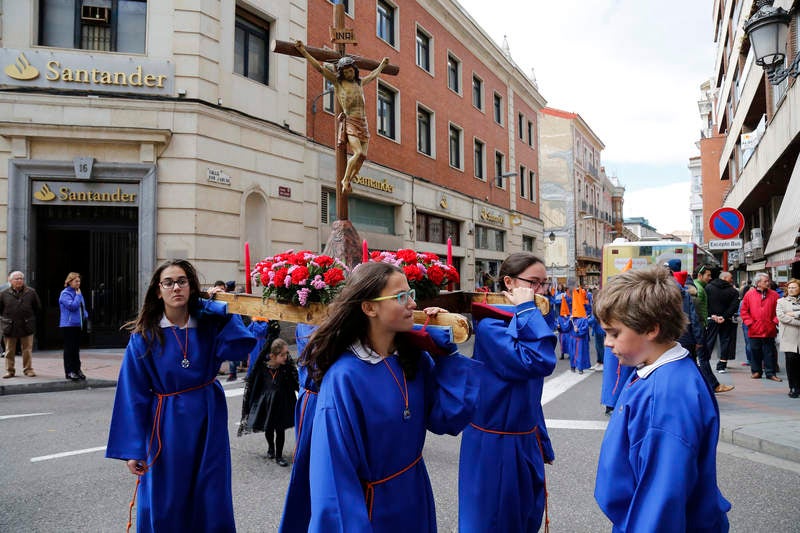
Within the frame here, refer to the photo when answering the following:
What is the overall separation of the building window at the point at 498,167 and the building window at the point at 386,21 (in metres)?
9.72

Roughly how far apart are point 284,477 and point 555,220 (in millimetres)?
47727

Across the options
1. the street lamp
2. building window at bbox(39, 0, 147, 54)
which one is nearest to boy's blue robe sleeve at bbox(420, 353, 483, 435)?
the street lamp

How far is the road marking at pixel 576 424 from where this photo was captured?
6773 millimetres

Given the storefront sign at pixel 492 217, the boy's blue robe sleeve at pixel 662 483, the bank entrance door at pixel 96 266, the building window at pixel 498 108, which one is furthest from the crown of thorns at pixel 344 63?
the building window at pixel 498 108

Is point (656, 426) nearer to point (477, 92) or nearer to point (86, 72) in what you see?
point (86, 72)

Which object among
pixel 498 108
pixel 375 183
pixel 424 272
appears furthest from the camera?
pixel 498 108

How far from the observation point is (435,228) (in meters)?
22.7

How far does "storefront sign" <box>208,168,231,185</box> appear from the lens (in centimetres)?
1299

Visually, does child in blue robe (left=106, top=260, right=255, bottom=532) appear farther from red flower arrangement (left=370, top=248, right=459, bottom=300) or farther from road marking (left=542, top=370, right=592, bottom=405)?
road marking (left=542, top=370, right=592, bottom=405)

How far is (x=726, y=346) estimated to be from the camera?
10969mm

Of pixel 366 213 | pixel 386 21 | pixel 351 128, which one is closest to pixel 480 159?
pixel 386 21

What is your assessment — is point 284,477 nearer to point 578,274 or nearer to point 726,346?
point 726,346

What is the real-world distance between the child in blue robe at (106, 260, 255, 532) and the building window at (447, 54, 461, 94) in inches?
888

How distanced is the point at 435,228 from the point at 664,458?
827 inches
